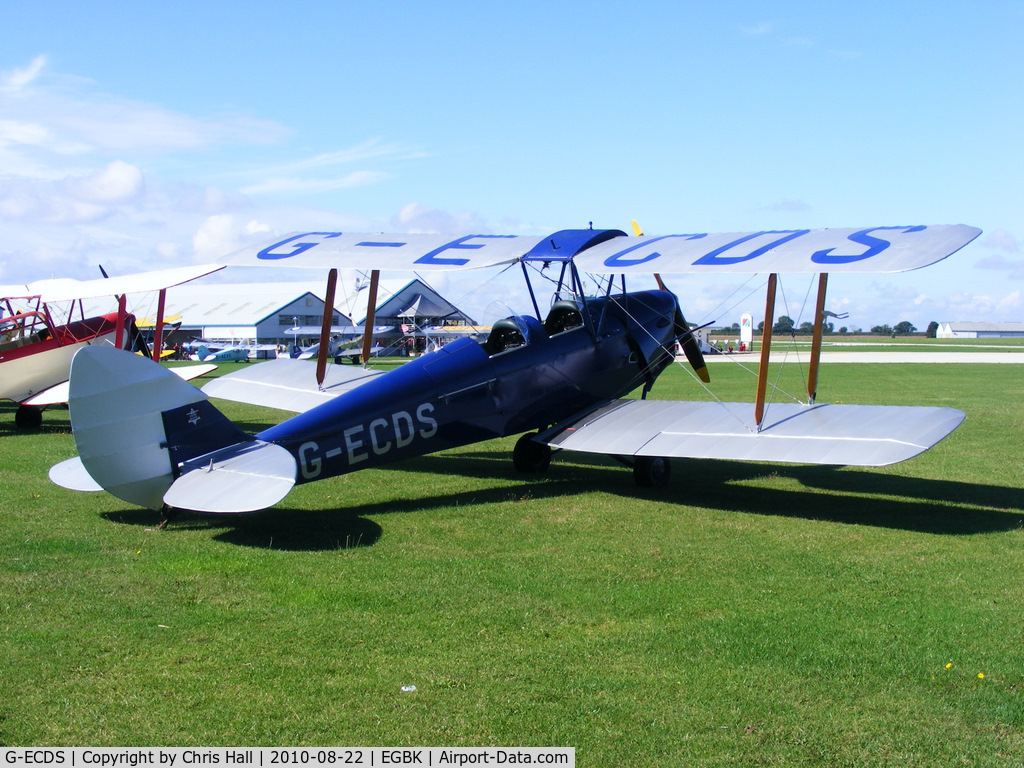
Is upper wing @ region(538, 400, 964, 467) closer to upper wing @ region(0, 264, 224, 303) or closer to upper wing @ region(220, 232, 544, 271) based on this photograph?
upper wing @ region(220, 232, 544, 271)

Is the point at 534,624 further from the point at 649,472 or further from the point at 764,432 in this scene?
the point at 649,472

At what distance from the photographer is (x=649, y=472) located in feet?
30.6

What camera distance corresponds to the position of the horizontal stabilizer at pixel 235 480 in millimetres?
5988

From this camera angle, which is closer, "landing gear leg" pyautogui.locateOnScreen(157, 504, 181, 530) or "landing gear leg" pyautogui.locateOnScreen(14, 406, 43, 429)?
"landing gear leg" pyautogui.locateOnScreen(157, 504, 181, 530)

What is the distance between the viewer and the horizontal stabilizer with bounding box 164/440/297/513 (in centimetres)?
599

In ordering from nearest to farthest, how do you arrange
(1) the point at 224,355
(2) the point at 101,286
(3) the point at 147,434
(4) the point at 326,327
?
(3) the point at 147,434, (4) the point at 326,327, (2) the point at 101,286, (1) the point at 224,355

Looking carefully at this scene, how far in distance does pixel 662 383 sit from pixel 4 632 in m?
21.3

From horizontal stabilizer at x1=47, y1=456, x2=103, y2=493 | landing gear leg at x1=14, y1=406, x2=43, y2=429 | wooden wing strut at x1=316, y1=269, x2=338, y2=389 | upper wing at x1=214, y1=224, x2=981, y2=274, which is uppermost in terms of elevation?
upper wing at x1=214, y1=224, x2=981, y2=274

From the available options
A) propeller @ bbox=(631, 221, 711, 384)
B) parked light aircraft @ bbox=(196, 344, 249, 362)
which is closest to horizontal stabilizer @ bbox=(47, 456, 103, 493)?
propeller @ bbox=(631, 221, 711, 384)

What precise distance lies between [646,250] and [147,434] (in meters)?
4.89

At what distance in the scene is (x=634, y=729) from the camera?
3.68 m

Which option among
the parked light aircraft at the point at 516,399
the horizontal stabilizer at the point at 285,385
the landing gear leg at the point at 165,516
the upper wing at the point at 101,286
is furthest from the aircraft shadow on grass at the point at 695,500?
the upper wing at the point at 101,286

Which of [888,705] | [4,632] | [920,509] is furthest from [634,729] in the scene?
[920,509]

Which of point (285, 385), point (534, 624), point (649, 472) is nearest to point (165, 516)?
point (534, 624)
